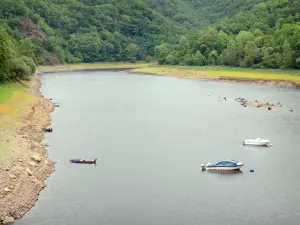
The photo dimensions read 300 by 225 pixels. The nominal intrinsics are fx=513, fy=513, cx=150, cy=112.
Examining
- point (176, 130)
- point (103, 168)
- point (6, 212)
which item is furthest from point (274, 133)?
point (6, 212)

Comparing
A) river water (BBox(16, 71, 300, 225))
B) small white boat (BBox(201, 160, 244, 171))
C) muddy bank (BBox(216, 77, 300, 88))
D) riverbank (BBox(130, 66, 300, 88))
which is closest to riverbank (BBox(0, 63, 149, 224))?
river water (BBox(16, 71, 300, 225))

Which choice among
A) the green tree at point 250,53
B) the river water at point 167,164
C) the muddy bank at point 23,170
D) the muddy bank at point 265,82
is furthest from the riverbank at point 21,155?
the green tree at point 250,53

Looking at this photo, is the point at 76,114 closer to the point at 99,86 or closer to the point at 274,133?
the point at 274,133

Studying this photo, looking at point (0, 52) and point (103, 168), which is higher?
point (0, 52)

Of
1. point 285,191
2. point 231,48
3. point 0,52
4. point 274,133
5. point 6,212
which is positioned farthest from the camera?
point 231,48

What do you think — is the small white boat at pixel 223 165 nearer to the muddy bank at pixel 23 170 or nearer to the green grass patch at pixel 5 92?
the muddy bank at pixel 23 170

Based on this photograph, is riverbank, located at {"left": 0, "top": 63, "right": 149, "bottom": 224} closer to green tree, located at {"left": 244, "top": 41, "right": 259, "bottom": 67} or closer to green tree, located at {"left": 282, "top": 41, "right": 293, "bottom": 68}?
green tree, located at {"left": 282, "top": 41, "right": 293, "bottom": 68}
